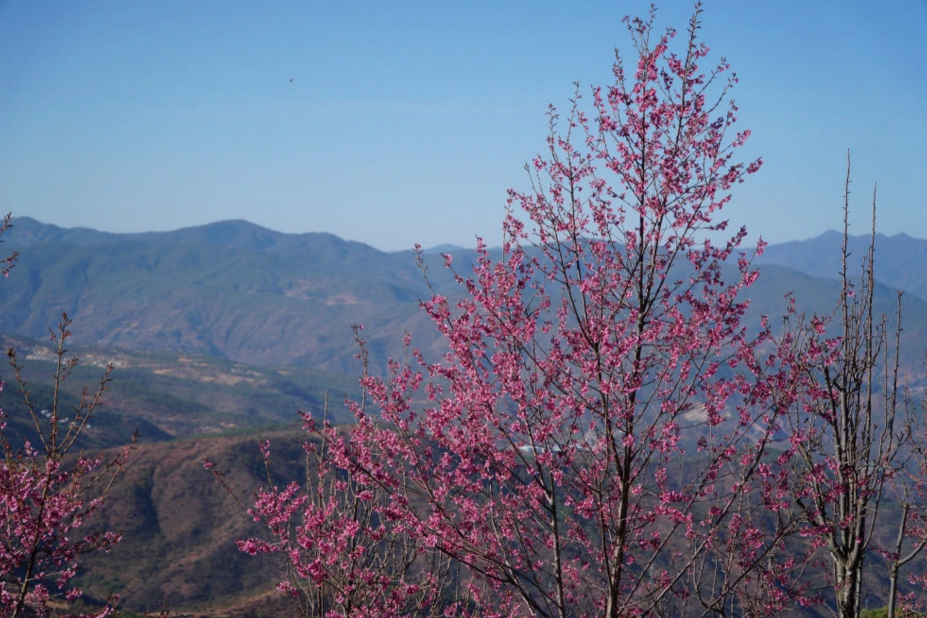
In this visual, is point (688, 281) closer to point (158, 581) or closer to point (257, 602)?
point (257, 602)

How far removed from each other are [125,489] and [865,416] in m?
73.3

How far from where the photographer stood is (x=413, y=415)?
786 centimetres

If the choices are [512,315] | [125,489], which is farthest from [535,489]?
[125,489]

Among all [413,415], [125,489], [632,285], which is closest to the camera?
[632,285]

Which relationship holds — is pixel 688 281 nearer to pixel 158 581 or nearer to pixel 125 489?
pixel 158 581

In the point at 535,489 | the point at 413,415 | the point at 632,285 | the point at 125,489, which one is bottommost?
the point at 125,489

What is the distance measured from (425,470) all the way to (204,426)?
151434mm

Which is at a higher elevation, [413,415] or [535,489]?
[413,415]

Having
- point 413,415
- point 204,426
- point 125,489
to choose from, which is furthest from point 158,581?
point 204,426

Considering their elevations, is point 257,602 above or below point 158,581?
above

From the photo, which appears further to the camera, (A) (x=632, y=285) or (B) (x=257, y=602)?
(B) (x=257, y=602)

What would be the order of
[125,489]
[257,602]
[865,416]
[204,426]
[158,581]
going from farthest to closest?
[204,426], [125,489], [158,581], [257,602], [865,416]

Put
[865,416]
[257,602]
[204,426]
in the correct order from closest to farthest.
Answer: [865,416], [257,602], [204,426]

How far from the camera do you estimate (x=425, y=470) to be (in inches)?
299
